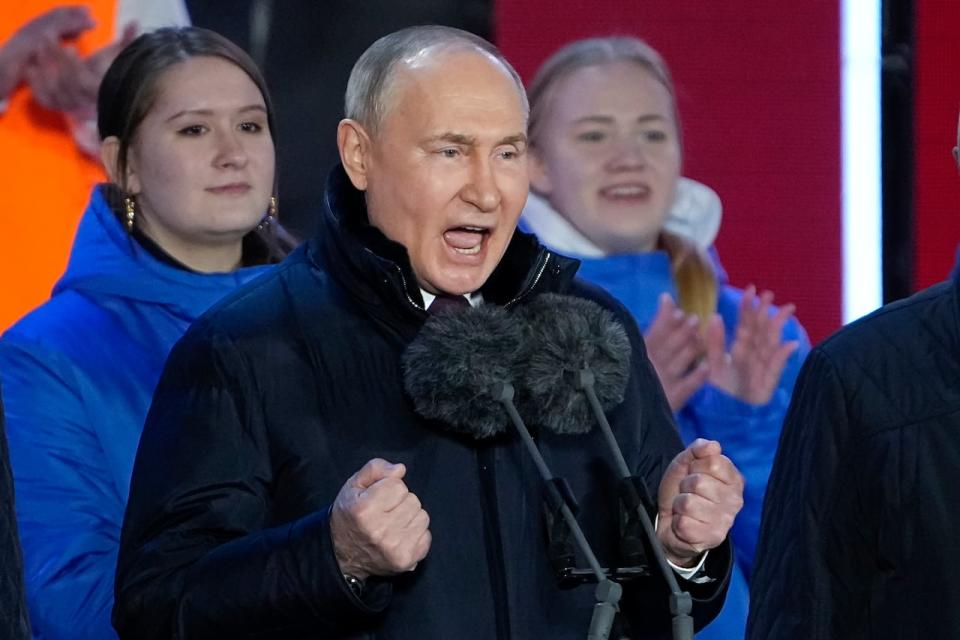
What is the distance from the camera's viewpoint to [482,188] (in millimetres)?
2584

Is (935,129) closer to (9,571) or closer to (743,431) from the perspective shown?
(743,431)

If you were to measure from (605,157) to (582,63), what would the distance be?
199mm

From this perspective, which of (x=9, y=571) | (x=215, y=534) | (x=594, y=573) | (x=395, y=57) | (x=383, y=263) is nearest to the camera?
(x=9, y=571)

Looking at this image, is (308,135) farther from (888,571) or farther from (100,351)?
(888,571)

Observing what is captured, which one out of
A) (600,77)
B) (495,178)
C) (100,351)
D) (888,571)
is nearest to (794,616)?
(888,571)

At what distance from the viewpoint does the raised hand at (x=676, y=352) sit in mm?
3828

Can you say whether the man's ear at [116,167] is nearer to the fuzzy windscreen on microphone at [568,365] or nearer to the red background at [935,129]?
the fuzzy windscreen on microphone at [568,365]

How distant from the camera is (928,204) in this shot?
448cm

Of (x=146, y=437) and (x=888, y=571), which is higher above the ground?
(x=146, y=437)

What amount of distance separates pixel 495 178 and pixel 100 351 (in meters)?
1.00

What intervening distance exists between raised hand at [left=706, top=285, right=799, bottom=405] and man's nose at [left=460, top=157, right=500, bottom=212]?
1381 mm

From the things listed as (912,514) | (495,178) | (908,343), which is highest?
(495,178)

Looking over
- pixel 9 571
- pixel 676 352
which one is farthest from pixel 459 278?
pixel 676 352

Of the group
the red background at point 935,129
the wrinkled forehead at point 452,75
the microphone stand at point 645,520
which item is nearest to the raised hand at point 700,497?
the microphone stand at point 645,520
